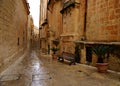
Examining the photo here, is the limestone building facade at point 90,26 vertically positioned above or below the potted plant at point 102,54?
above

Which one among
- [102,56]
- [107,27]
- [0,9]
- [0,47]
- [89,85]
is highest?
[0,9]

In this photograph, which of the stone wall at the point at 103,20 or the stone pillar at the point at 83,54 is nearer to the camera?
the stone wall at the point at 103,20

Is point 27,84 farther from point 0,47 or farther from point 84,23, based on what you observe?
point 84,23

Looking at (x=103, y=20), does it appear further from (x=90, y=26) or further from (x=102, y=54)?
(x=102, y=54)

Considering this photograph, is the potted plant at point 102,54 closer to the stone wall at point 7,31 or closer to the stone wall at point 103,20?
the stone wall at point 103,20

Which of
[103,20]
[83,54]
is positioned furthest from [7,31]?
[103,20]

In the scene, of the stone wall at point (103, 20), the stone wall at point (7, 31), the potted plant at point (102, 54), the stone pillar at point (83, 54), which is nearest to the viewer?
the stone wall at point (7, 31)

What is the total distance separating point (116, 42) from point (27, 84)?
4.28 meters

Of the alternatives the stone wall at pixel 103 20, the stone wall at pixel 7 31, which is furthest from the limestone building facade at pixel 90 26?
the stone wall at pixel 7 31

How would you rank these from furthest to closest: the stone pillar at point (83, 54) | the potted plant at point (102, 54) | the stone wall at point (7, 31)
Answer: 1. the stone pillar at point (83, 54)
2. the potted plant at point (102, 54)
3. the stone wall at point (7, 31)

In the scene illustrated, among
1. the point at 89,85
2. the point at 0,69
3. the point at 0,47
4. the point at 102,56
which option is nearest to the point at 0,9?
the point at 0,47

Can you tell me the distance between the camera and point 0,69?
6.29 metres

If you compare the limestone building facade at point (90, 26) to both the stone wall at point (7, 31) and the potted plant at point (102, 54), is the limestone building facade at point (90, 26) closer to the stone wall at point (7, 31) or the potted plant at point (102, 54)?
the potted plant at point (102, 54)

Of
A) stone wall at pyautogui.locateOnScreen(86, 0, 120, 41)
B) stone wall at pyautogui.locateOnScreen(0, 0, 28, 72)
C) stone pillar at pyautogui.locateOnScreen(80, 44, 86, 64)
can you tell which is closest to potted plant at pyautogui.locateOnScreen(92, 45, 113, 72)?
stone wall at pyautogui.locateOnScreen(86, 0, 120, 41)
